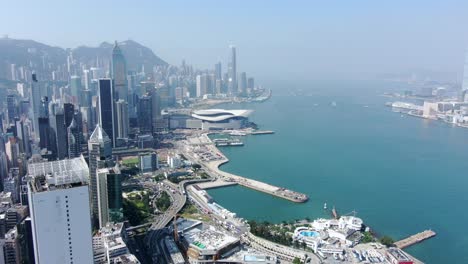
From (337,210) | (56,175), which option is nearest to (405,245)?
(337,210)

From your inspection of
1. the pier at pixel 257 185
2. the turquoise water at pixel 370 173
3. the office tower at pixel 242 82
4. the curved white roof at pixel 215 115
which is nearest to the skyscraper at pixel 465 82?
the turquoise water at pixel 370 173

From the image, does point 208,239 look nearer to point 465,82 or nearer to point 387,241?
point 387,241

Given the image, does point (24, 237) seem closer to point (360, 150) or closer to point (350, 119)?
point (360, 150)

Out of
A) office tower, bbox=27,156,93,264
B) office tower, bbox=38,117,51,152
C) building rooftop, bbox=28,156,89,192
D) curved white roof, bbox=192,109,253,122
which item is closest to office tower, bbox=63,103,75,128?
office tower, bbox=38,117,51,152

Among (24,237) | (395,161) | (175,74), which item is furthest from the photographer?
(175,74)

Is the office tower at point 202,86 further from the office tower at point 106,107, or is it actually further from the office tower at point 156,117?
the office tower at point 106,107

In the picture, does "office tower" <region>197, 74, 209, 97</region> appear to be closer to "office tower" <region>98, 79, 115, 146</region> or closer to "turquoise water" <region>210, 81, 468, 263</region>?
"turquoise water" <region>210, 81, 468, 263</region>
